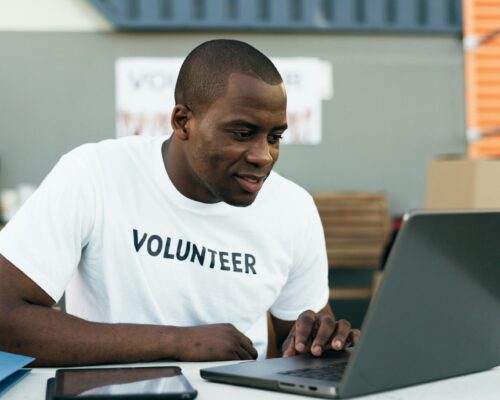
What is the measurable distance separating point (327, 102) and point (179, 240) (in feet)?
8.56

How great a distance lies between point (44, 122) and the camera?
387 cm

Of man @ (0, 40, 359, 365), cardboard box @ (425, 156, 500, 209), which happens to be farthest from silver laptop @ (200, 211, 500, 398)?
cardboard box @ (425, 156, 500, 209)

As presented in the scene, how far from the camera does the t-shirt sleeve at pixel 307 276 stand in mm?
1634

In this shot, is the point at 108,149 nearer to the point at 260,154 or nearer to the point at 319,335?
the point at 260,154

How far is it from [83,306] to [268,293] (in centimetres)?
35

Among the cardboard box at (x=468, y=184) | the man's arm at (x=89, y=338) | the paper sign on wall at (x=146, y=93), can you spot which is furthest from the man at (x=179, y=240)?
the paper sign on wall at (x=146, y=93)

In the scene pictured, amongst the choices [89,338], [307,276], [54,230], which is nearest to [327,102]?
[307,276]

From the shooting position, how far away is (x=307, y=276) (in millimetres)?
1653

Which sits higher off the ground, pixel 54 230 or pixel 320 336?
pixel 54 230

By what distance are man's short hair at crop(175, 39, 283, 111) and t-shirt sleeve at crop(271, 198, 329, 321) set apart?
32 cm

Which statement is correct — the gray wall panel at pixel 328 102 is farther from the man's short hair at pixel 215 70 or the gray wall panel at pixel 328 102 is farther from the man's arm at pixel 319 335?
the man's arm at pixel 319 335

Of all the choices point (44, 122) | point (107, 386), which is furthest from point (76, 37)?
point (107, 386)

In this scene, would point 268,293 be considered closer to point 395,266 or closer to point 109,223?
point 109,223

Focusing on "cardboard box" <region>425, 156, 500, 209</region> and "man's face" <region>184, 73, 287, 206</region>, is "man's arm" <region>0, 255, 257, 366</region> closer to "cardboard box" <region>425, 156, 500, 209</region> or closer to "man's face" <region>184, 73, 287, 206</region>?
"man's face" <region>184, 73, 287, 206</region>
